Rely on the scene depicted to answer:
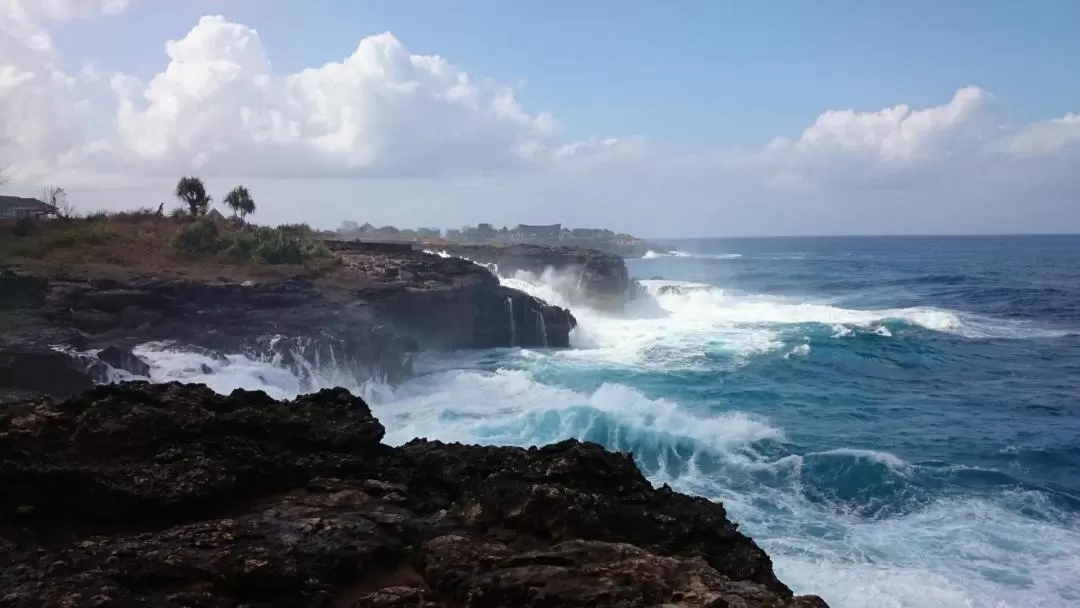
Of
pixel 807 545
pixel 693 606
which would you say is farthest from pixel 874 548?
pixel 693 606

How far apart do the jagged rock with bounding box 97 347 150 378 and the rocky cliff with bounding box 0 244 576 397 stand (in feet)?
Result: 1.42

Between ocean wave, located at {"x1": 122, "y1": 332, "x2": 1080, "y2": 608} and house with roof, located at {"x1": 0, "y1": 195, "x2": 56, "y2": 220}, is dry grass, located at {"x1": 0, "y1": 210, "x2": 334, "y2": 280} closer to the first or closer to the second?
ocean wave, located at {"x1": 122, "y1": 332, "x2": 1080, "y2": 608}

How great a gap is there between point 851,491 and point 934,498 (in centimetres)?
161

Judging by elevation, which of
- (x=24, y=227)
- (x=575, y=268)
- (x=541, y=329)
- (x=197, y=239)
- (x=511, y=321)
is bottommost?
(x=541, y=329)

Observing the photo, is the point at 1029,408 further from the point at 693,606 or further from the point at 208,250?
the point at 208,250

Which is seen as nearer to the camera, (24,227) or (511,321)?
(24,227)

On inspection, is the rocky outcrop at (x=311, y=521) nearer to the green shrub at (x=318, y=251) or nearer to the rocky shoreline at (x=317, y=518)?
the rocky shoreline at (x=317, y=518)

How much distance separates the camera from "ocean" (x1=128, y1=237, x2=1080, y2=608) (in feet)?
40.1

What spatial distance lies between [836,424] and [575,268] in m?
→ 28.5

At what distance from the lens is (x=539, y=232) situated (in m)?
137

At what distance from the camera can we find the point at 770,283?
7269 cm

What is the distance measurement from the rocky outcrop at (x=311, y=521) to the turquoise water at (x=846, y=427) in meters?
5.87

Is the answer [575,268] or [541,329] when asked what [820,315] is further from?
[541,329]

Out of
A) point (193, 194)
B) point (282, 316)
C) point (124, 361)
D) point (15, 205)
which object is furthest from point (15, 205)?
point (124, 361)
